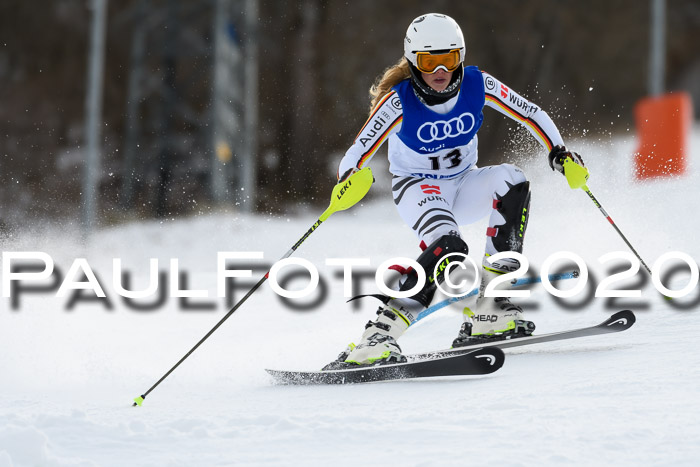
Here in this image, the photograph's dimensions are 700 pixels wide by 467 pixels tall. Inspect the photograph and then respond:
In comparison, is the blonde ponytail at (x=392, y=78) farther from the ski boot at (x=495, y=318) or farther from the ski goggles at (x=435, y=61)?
the ski boot at (x=495, y=318)

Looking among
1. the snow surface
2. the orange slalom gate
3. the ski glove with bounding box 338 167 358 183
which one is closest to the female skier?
the ski glove with bounding box 338 167 358 183

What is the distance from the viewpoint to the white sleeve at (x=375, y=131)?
4086 millimetres

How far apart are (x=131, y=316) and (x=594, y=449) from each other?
432 centimetres

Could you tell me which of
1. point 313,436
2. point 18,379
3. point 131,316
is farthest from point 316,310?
point 313,436

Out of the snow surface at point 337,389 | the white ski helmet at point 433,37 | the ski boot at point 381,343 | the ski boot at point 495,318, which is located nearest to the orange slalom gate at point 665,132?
the snow surface at point 337,389

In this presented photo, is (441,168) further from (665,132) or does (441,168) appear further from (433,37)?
(665,132)

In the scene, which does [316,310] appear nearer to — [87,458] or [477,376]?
[477,376]

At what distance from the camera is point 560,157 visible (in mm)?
4262

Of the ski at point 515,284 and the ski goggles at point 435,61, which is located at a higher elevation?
the ski goggles at point 435,61

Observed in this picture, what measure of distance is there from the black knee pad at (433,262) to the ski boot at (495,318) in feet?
0.83

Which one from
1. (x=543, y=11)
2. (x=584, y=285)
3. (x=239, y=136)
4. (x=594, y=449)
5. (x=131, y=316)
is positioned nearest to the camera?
(x=594, y=449)

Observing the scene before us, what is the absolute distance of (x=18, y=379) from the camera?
4.32m

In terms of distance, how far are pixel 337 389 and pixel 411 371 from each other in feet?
1.04

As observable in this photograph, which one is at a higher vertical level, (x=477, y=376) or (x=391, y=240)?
(x=391, y=240)
